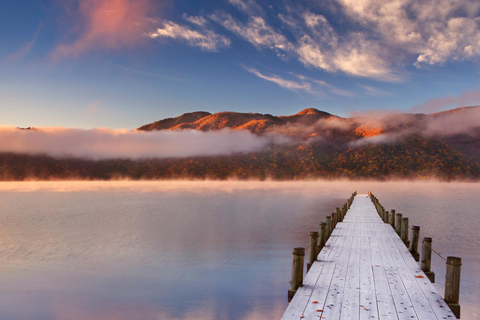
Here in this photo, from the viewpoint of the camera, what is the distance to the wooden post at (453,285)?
25.1 feet

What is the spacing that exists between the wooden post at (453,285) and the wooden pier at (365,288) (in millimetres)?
168

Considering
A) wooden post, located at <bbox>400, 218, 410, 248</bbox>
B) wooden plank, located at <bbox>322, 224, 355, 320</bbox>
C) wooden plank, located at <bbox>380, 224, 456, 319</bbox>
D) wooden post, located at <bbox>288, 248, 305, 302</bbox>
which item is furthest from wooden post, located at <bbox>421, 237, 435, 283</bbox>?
wooden post, located at <bbox>400, 218, 410, 248</bbox>

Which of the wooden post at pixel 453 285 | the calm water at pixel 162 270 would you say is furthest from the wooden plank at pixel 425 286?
the calm water at pixel 162 270

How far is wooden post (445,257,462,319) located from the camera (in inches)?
302

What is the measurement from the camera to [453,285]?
25.2 feet

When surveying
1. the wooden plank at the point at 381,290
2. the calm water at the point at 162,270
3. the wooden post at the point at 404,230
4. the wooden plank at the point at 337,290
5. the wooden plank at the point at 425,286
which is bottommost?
the calm water at the point at 162,270

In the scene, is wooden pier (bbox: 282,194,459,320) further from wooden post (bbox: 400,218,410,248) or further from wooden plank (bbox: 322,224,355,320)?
wooden post (bbox: 400,218,410,248)

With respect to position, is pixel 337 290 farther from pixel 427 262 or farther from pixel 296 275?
pixel 427 262

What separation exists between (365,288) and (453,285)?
6.51 ft

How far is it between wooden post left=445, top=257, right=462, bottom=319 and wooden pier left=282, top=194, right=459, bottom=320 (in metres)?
0.17

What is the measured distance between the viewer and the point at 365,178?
16850 cm

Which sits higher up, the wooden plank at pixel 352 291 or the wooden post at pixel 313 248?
the wooden post at pixel 313 248

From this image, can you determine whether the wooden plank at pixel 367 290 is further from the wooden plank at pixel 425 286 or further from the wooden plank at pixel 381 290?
the wooden plank at pixel 425 286

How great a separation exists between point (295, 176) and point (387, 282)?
17253 cm
